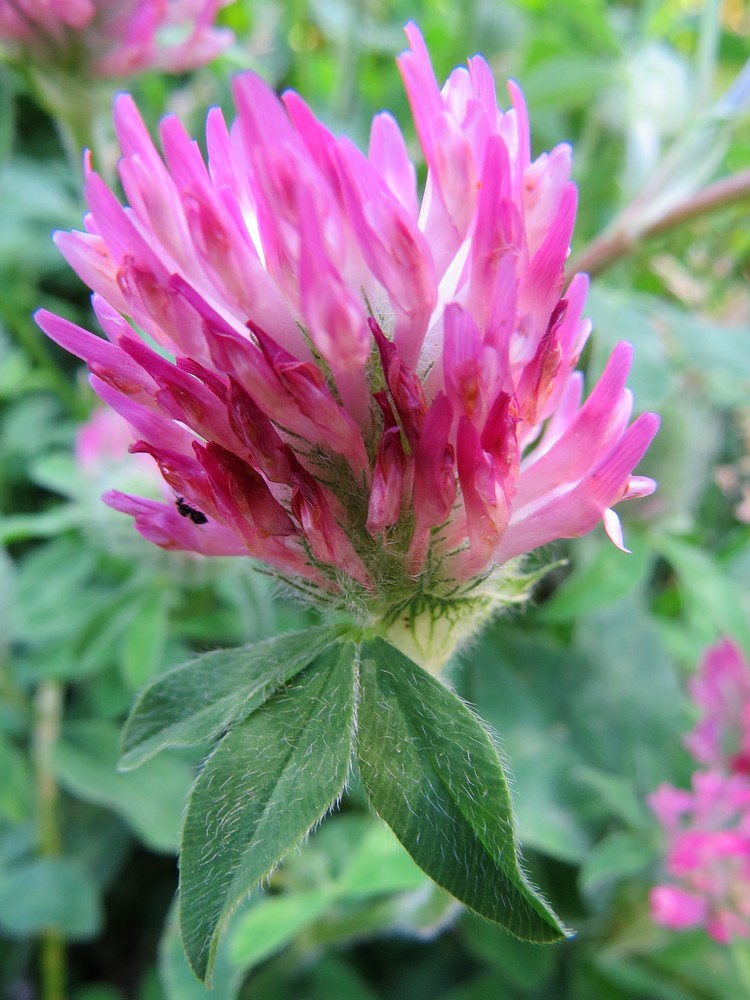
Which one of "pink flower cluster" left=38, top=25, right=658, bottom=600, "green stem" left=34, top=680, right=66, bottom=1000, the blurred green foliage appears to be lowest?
"green stem" left=34, top=680, right=66, bottom=1000

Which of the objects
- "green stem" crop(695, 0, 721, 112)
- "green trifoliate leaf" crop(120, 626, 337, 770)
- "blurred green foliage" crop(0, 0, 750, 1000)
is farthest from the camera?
"green stem" crop(695, 0, 721, 112)

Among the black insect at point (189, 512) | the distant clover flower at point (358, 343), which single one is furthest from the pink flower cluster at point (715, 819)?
the black insect at point (189, 512)

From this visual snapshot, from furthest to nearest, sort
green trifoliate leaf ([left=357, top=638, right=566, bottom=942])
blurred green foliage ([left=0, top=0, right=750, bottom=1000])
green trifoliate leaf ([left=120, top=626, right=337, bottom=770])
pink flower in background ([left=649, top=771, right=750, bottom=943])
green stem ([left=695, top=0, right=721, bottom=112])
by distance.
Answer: green stem ([left=695, top=0, right=721, bottom=112]), blurred green foliage ([left=0, top=0, right=750, bottom=1000]), pink flower in background ([left=649, top=771, right=750, bottom=943]), green trifoliate leaf ([left=120, top=626, right=337, bottom=770]), green trifoliate leaf ([left=357, top=638, right=566, bottom=942])

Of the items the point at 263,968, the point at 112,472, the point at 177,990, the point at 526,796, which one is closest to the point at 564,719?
the point at 526,796

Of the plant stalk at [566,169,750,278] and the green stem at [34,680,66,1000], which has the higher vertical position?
the plant stalk at [566,169,750,278]

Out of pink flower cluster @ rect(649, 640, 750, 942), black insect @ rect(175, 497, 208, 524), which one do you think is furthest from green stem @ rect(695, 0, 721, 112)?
black insect @ rect(175, 497, 208, 524)

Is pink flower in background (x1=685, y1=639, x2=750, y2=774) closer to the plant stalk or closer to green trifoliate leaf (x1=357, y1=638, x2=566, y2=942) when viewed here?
the plant stalk

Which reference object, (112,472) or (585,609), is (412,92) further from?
(112,472)
